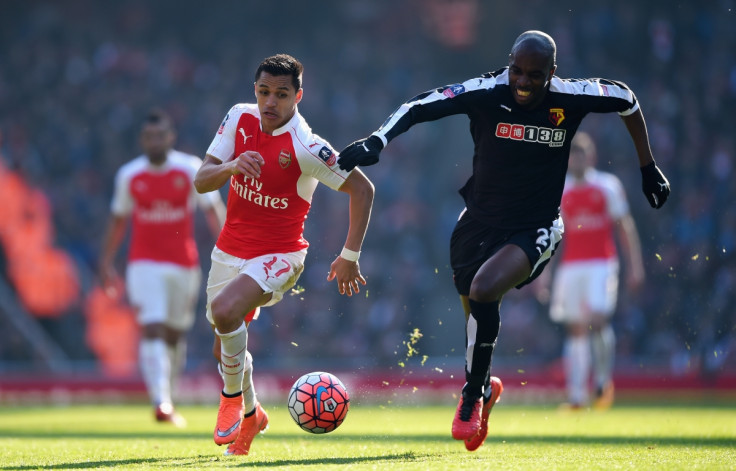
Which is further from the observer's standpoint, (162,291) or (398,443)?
(162,291)

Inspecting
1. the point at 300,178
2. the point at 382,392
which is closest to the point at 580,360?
the point at 382,392

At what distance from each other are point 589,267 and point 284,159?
7067mm

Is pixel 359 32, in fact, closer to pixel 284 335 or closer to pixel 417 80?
pixel 417 80

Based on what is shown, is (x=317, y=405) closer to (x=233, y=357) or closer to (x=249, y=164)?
(x=233, y=357)

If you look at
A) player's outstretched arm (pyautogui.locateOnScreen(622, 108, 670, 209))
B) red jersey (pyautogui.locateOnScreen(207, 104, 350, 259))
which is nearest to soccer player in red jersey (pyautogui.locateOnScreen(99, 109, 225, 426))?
red jersey (pyautogui.locateOnScreen(207, 104, 350, 259))

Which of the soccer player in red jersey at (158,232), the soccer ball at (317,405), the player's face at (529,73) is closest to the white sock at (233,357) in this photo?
the soccer ball at (317,405)

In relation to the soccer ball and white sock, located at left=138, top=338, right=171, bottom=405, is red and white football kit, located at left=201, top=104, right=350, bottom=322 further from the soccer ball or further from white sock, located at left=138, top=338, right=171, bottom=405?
white sock, located at left=138, top=338, right=171, bottom=405

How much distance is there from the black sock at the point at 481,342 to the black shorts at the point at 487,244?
30cm

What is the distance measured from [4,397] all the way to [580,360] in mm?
8964

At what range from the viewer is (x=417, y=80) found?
2159cm

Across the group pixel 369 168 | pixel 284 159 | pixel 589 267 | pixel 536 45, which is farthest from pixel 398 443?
pixel 369 168

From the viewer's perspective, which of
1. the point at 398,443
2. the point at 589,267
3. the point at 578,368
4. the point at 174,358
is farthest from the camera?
the point at 589,267

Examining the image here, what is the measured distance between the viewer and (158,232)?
35.6 ft

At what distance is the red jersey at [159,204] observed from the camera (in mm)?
10781
